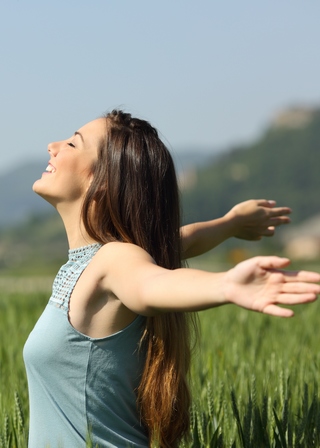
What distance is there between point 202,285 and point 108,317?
46 centimetres

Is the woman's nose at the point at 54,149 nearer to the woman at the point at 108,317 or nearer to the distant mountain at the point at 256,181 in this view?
the woman at the point at 108,317

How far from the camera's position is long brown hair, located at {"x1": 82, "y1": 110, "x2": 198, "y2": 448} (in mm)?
2279

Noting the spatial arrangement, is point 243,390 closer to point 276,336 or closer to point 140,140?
point 140,140

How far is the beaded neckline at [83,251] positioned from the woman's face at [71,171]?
0.12 metres

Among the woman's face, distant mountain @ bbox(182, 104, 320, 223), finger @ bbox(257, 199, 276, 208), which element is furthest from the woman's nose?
distant mountain @ bbox(182, 104, 320, 223)

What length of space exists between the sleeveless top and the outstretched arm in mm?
679

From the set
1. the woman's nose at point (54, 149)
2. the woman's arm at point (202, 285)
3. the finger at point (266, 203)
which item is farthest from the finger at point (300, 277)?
the finger at point (266, 203)

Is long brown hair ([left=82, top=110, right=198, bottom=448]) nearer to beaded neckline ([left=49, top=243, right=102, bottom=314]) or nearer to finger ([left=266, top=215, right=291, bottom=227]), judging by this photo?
beaded neckline ([left=49, top=243, right=102, bottom=314])

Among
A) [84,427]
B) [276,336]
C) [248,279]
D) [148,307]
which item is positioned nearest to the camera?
[248,279]

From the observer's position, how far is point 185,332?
94.0 inches

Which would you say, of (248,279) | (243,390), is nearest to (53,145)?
(248,279)

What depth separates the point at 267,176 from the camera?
9606 centimetres

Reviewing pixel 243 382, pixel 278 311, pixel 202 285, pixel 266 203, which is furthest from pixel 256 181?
pixel 278 311

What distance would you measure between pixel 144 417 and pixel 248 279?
74cm
